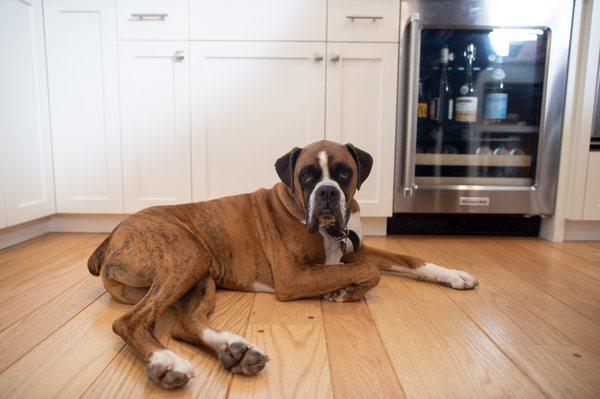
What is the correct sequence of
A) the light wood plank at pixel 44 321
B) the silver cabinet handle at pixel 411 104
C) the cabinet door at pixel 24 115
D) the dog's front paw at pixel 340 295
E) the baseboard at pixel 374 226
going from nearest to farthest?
the light wood plank at pixel 44 321 < the dog's front paw at pixel 340 295 < the cabinet door at pixel 24 115 < the silver cabinet handle at pixel 411 104 < the baseboard at pixel 374 226

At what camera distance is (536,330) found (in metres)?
1.26

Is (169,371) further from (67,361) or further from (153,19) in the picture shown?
(153,19)

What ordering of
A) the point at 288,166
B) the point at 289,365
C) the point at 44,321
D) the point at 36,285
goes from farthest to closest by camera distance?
the point at 36,285 < the point at 288,166 < the point at 44,321 < the point at 289,365

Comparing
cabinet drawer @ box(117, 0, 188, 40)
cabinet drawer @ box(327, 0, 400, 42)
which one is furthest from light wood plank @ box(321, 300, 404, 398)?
cabinet drawer @ box(117, 0, 188, 40)

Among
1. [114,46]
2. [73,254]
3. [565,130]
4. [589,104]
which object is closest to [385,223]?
[565,130]

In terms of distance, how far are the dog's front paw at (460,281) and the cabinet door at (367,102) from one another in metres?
0.97

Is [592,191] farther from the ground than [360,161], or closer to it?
closer to it

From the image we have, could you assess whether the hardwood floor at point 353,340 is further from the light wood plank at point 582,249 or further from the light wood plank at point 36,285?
the light wood plank at point 582,249

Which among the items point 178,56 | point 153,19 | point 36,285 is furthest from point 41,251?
point 153,19

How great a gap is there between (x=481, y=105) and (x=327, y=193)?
1.83 m

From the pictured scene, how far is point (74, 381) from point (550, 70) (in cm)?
288

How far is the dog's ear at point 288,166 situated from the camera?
1.55 m

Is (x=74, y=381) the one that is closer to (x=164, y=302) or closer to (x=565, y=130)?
(x=164, y=302)

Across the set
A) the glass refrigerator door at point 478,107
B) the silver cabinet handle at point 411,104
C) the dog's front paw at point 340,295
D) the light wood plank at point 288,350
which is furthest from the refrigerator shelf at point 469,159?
the light wood plank at point 288,350
